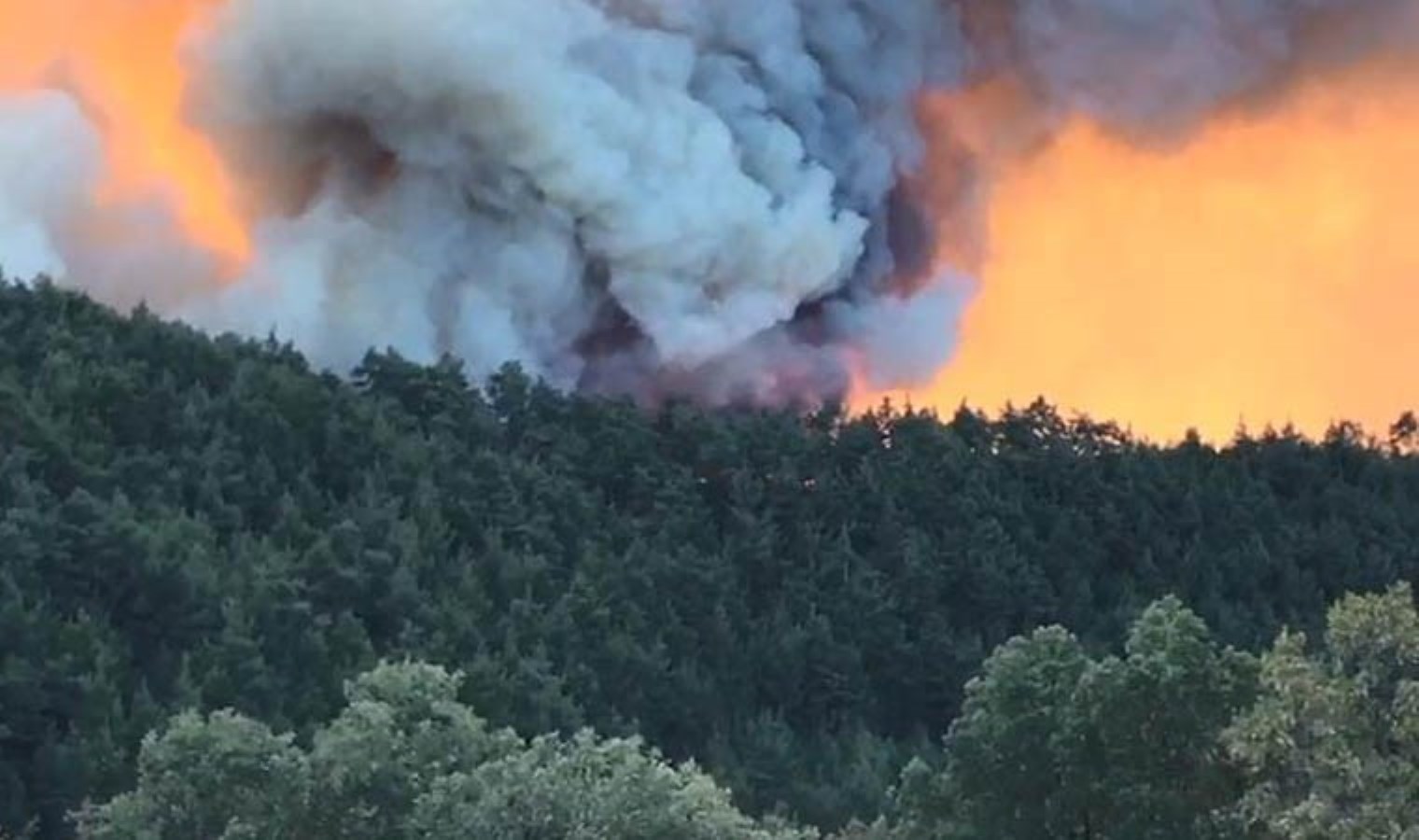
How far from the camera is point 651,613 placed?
198 ft

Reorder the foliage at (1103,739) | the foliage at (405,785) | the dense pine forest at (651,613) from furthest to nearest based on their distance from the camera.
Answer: the foliage at (1103,739), the dense pine forest at (651,613), the foliage at (405,785)

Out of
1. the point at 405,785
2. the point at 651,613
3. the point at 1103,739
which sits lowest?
the point at 405,785

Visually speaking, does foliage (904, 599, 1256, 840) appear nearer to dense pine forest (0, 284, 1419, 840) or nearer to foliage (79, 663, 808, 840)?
dense pine forest (0, 284, 1419, 840)

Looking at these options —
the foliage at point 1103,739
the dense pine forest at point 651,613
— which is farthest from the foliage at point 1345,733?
the foliage at point 1103,739

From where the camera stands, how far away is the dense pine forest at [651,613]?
27.2 metres

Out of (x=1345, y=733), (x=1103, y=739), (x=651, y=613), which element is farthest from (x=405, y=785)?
(x=651, y=613)

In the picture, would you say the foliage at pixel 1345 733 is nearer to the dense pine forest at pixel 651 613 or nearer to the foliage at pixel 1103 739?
the dense pine forest at pixel 651 613

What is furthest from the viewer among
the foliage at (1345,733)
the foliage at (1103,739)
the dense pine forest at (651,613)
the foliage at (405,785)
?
the foliage at (1103,739)

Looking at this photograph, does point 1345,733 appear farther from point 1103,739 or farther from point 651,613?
point 651,613

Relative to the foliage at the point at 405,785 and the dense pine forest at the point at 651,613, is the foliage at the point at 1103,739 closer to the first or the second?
the dense pine forest at the point at 651,613

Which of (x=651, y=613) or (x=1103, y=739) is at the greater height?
(x=651, y=613)

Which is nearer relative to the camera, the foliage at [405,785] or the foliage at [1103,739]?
the foliage at [405,785]

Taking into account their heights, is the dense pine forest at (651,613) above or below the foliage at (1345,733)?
above

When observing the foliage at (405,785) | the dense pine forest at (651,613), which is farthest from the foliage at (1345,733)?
the foliage at (405,785)
